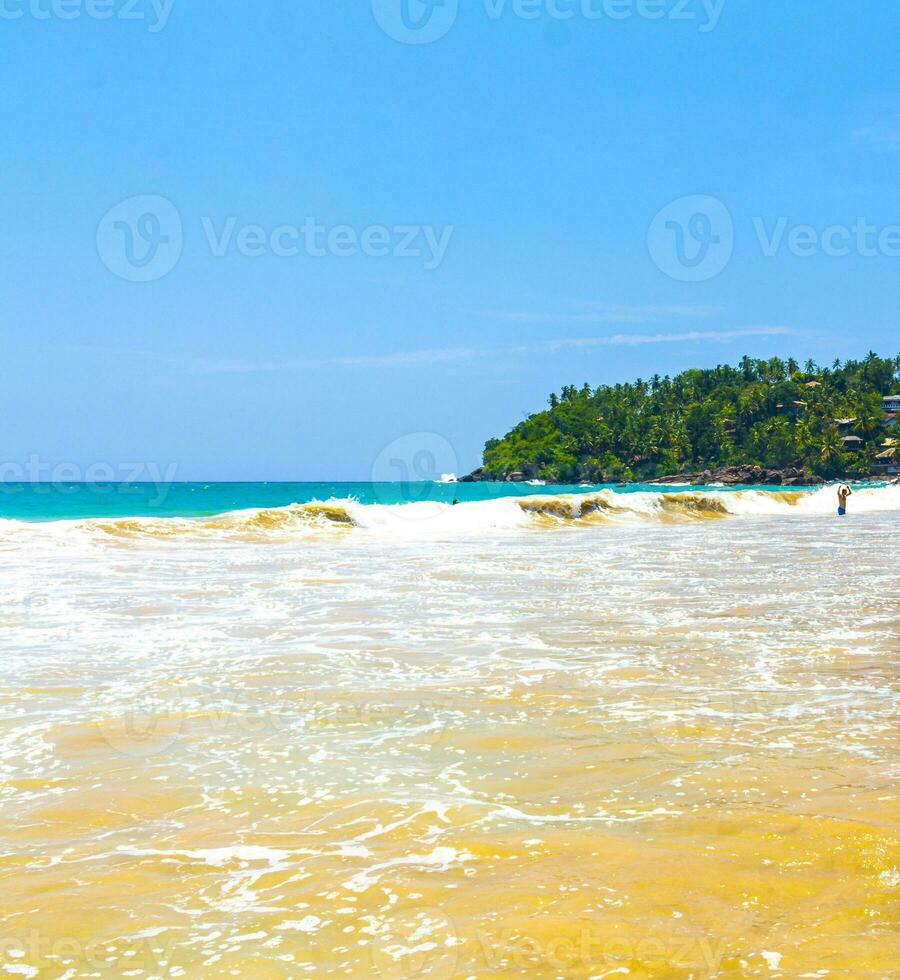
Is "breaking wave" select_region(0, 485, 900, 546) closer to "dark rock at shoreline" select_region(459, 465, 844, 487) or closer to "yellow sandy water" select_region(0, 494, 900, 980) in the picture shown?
"yellow sandy water" select_region(0, 494, 900, 980)

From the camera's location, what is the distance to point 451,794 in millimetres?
5395

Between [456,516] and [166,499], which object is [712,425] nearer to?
A: [166,499]

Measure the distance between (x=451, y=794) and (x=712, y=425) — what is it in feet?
511

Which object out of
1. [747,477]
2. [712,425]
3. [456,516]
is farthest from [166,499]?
[712,425]

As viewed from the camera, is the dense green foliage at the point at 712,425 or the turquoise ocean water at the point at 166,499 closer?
the turquoise ocean water at the point at 166,499

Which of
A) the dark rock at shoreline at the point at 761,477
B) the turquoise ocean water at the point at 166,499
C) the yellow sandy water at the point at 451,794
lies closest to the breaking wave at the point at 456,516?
the turquoise ocean water at the point at 166,499

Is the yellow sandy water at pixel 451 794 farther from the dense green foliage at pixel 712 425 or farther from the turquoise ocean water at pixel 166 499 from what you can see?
the dense green foliage at pixel 712 425

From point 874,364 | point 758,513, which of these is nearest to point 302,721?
point 758,513

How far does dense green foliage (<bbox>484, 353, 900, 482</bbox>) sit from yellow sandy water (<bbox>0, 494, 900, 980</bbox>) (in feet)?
456

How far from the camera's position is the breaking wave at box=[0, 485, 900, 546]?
30.4 m

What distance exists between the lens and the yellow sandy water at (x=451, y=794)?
3682 millimetres

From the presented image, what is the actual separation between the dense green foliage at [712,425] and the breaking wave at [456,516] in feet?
271

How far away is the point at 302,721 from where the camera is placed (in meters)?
7.10

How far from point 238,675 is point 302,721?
72.3 inches
